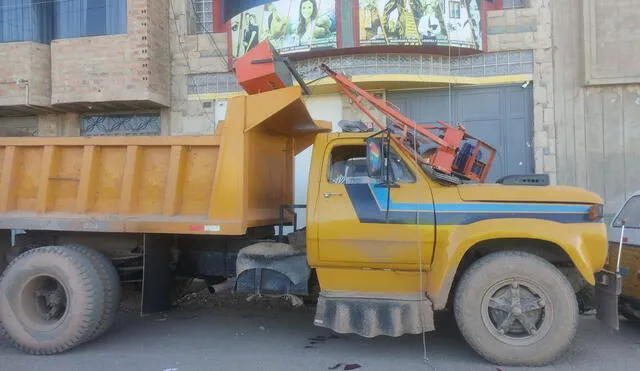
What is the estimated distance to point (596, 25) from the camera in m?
10.5

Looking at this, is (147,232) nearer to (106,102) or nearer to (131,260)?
(131,260)

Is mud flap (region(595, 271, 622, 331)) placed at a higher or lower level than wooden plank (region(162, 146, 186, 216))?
lower

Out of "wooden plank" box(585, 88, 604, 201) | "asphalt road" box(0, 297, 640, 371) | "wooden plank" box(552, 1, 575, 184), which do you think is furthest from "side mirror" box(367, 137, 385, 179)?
"wooden plank" box(585, 88, 604, 201)

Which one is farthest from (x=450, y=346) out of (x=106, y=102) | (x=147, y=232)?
(x=106, y=102)

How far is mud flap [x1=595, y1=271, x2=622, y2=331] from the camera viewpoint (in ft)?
15.9

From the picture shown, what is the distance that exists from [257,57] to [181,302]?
3806mm

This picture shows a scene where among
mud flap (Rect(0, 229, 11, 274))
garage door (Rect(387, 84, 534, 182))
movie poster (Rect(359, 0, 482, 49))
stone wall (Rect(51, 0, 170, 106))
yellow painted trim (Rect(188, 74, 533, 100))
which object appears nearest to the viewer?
mud flap (Rect(0, 229, 11, 274))

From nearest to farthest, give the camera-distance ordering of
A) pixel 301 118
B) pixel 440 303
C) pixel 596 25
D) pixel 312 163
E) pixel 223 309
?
pixel 440 303, pixel 312 163, pixel 301 118, pixel 223 309, pixel 596 25

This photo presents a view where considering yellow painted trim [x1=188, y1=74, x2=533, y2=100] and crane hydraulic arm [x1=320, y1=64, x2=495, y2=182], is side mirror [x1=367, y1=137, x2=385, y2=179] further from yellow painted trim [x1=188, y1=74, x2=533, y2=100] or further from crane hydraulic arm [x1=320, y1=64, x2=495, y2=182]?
yellow painted trim [x1=188, y1=74, x2=533, y2=100]

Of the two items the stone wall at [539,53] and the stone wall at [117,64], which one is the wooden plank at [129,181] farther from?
the stone wall at [539,53]

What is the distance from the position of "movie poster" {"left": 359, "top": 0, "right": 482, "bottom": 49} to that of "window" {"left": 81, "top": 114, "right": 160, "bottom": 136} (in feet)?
17.3

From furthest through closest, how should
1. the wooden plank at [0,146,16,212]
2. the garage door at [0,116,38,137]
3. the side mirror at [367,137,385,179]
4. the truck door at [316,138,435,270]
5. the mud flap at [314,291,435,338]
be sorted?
the garage door at [0,116,38,137] → the wooden plank at [0,146,16,212] → the truck door at [316,138,435,270] → the mud flap at [314,291,435,338] → the side mirror at [367,137,385,179]

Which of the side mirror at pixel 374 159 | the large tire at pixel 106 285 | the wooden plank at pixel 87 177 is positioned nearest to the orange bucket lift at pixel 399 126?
the side mirror at pixel 374 159

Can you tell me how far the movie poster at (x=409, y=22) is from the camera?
10039 mm
